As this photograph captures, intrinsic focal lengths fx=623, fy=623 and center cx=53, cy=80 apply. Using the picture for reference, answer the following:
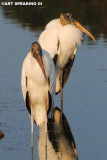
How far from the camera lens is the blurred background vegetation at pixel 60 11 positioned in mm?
17766

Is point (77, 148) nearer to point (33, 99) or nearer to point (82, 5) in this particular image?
point (33, 99)

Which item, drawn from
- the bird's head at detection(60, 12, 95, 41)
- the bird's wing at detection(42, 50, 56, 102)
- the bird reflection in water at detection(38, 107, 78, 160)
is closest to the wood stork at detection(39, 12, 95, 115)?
the bird's head at detection(60, 12, 95, 41)

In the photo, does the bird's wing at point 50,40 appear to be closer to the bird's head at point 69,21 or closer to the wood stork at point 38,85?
the bird's head at point 69,21

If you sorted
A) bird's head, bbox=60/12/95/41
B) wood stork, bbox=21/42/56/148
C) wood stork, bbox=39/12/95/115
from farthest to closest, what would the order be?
1. bird's head, bbox=60/12/95/41
2. wood stork, bbox=39/12/95/115
3. wood stork, bbox=21/42/56/148

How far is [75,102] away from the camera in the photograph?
961cm

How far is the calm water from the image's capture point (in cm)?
743

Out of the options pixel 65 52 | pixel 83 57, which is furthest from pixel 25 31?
pixel 65 52

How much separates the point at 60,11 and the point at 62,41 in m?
9.81

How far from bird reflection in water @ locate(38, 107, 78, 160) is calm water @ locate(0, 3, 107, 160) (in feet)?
0.25

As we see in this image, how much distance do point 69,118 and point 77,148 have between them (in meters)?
1.44

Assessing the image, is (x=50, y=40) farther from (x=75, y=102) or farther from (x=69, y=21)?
(x=75, y=102)

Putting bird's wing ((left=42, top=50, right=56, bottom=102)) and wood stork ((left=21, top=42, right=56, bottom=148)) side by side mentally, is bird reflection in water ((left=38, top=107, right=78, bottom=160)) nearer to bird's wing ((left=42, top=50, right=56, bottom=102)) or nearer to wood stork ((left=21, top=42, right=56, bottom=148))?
wood stork ((left=21, top=42, right=56, bottom=148))

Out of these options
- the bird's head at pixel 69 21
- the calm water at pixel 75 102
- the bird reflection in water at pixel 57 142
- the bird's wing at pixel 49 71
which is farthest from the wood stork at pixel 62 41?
the bird's wing at pixel 49 71

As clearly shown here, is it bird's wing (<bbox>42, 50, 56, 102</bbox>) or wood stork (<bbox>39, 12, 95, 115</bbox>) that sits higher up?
bird's wing (<bbox>42, 50, 56, 102</bbox>)
